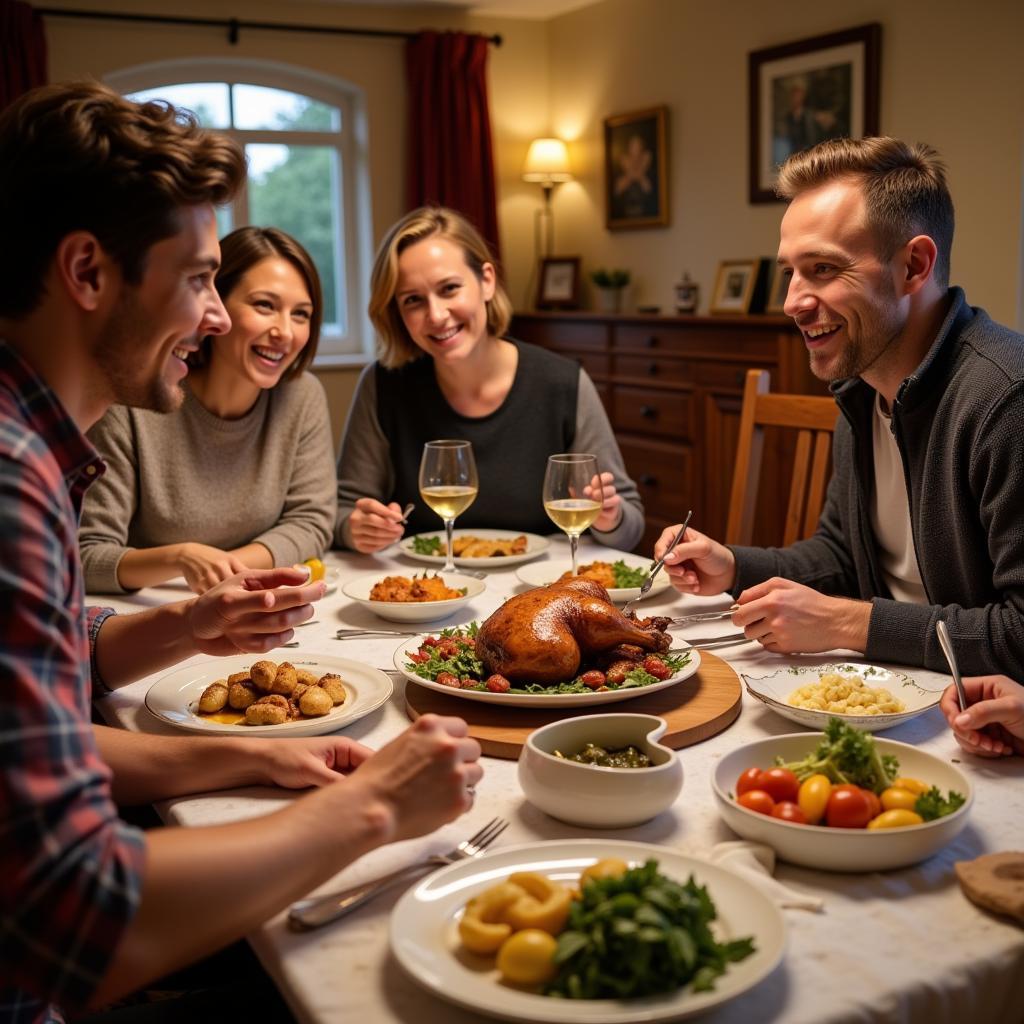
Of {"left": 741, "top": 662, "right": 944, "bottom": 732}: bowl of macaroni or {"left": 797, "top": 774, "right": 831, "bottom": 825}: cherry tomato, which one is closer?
{"left": 797, "top": 774, "right": 831, "bottom": 825}: cherry tomato

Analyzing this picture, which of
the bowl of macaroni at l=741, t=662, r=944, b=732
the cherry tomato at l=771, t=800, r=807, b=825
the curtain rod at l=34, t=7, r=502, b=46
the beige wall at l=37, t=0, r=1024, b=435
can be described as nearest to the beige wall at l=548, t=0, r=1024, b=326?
the beige wall at l=37, t=0, r=1024, b=435

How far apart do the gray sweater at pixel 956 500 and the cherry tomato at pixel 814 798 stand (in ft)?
1.86

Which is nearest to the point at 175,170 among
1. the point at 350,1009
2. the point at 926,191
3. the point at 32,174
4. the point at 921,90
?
the point at 32,174

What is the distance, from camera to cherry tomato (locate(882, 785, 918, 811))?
108 centimetres

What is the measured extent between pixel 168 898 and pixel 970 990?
0.64 m

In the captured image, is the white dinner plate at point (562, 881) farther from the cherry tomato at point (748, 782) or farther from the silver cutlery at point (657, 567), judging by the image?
the silver cutlery at point (657, 567)

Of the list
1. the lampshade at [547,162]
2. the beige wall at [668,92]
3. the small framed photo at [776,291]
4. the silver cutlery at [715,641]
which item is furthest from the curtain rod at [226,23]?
the silver cutlery at [715,641]

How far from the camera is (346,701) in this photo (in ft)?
4.99

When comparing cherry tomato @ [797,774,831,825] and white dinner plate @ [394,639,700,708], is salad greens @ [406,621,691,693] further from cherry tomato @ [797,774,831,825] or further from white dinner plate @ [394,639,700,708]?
cherry tomato @ [797,774,831,825]

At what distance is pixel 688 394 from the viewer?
5.16m

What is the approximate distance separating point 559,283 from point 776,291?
1877 millimetres

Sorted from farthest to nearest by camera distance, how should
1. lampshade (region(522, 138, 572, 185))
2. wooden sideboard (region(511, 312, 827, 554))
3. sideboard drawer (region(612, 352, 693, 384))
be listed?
lampshade (region(522, 138, 572, 185)) → sideboard drawer (region(612, 352, 693, 384)) → wooden sideboard (region(511, 312, 827, 554))

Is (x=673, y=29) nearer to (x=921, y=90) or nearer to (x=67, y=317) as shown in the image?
(x=921, y=90)

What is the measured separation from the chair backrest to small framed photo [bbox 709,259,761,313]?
258 cm
